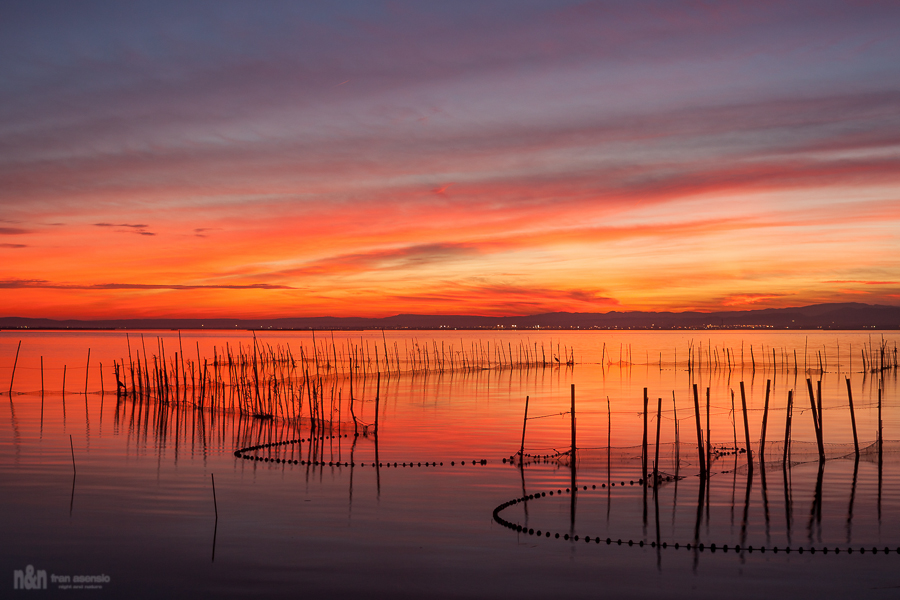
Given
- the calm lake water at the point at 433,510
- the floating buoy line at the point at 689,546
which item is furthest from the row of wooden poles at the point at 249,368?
the floating buoy line at the point at 689,546

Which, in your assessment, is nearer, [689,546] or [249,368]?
[689,546]

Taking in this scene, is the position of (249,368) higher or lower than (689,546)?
lower

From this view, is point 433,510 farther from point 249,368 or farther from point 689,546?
point 249,368

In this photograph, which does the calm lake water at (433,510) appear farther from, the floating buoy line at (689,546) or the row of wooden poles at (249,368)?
the row of wooden poles at (249,368)

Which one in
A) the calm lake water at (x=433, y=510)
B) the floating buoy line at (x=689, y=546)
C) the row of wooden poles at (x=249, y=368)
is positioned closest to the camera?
the calm lake water at (x=433, y=510)

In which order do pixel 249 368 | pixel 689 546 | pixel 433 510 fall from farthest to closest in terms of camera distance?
1. pixel 249 368
2. pixel 433 510
3. pixel 689 546

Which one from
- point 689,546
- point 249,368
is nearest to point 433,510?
point 689,546

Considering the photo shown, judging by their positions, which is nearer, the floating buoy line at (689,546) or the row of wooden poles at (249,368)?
the floating buoy line at (689,546)

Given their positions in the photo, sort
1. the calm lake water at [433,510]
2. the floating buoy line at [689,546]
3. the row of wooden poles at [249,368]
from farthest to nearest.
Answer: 1. the row of wooden poles at [249,368]
2. the floating buoy line at [689,546]
3. the calm lake water at [433,510]

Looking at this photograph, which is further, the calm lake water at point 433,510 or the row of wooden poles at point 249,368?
the row of wooden poles at point 249,368

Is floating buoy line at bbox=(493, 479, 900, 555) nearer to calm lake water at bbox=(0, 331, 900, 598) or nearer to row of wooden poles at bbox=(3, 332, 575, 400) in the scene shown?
calm lake water at bbox=(0, 331, 900, 598)

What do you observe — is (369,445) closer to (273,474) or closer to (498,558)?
(273,474)

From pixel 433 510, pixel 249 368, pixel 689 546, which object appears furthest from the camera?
pixel 249 368

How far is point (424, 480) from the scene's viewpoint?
15.1m
